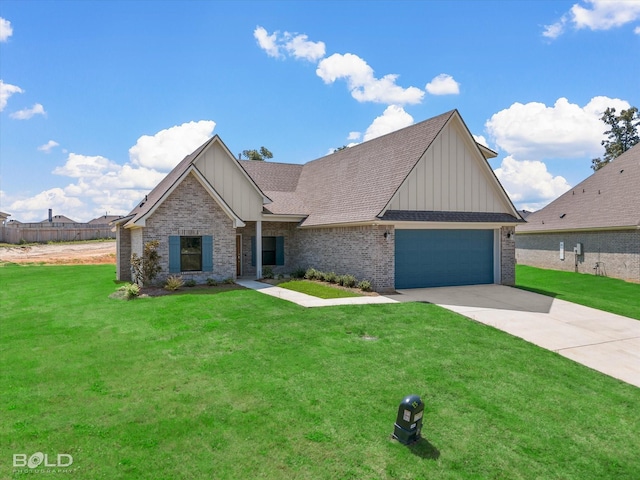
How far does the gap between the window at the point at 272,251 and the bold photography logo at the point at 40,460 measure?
16583 millimetres

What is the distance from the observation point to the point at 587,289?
19594mm

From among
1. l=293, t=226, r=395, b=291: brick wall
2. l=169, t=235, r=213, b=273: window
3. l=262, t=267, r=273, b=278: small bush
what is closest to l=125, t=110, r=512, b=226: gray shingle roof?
l=293, t=226, r=395, b=291: brick wall

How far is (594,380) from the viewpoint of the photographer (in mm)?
7652

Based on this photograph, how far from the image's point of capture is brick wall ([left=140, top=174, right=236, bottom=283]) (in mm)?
16719

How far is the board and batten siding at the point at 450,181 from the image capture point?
53.4ft

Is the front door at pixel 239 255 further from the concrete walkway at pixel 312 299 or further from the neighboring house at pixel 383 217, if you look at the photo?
the concrete walkway at pixel 312 299

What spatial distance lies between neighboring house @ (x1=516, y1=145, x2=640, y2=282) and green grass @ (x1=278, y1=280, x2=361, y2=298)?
53.8 ft

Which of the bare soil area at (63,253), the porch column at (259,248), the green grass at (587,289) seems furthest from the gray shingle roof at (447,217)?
→ the bare soil area at (63,253)

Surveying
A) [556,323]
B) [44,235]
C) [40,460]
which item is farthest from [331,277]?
[44,235]

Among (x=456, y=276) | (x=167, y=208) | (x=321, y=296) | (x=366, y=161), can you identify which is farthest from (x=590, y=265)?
(x=167, y=208)

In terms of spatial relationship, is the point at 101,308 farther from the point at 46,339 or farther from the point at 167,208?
the point at 167,208

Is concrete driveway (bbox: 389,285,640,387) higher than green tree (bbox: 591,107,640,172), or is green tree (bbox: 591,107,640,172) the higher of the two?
green tree (bbox: 591,107,640,172)

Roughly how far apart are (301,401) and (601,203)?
25981 mm

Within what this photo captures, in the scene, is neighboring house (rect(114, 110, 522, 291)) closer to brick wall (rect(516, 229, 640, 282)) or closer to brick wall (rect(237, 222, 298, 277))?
brick wall (rect(237, 222, 298, 277))
